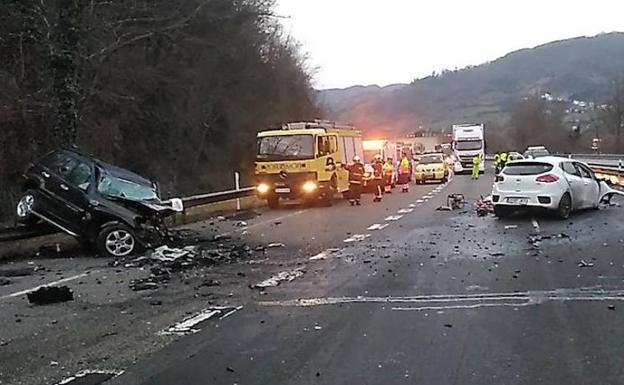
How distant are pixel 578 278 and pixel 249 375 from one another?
601 cm

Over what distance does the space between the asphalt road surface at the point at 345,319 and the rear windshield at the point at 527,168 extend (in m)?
5.30

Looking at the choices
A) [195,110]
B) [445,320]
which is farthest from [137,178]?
[195,110]

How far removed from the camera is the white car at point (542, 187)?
2042 centimetres

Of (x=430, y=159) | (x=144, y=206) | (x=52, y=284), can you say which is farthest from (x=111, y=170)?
(x=430, y=159)

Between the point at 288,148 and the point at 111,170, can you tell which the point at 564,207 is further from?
the point at 111,170

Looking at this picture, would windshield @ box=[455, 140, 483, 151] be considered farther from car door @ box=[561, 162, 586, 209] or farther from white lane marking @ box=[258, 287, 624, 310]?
white lane marking @ box=[258, 287, 624, 310]

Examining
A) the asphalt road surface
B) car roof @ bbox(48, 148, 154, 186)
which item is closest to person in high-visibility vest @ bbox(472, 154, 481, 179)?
the asphalt road surface

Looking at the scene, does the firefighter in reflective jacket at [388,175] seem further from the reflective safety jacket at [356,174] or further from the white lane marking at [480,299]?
the white lane marking at [480,299]

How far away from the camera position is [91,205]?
14.8m

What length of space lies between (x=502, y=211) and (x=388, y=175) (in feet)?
57.0

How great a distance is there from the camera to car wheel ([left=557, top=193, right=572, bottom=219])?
20484mm

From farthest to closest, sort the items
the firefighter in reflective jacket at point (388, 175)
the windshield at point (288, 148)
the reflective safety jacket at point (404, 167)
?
1. the reflective safety jacket at point (404, 167)
2. the firefighter in reflective jacket at point (388, 175)
3. the windshield at point (288, 148)

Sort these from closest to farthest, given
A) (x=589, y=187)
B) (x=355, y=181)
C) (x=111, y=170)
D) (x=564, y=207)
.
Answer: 1. (x=111, y=170)
2. (x=564, y=207)
3. (x=589, y=187)
4. (x=355, y=181)

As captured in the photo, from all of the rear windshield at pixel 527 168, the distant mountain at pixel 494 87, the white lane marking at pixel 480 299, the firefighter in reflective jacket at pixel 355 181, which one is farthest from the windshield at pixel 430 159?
the distant mountain at pixel 494 87
